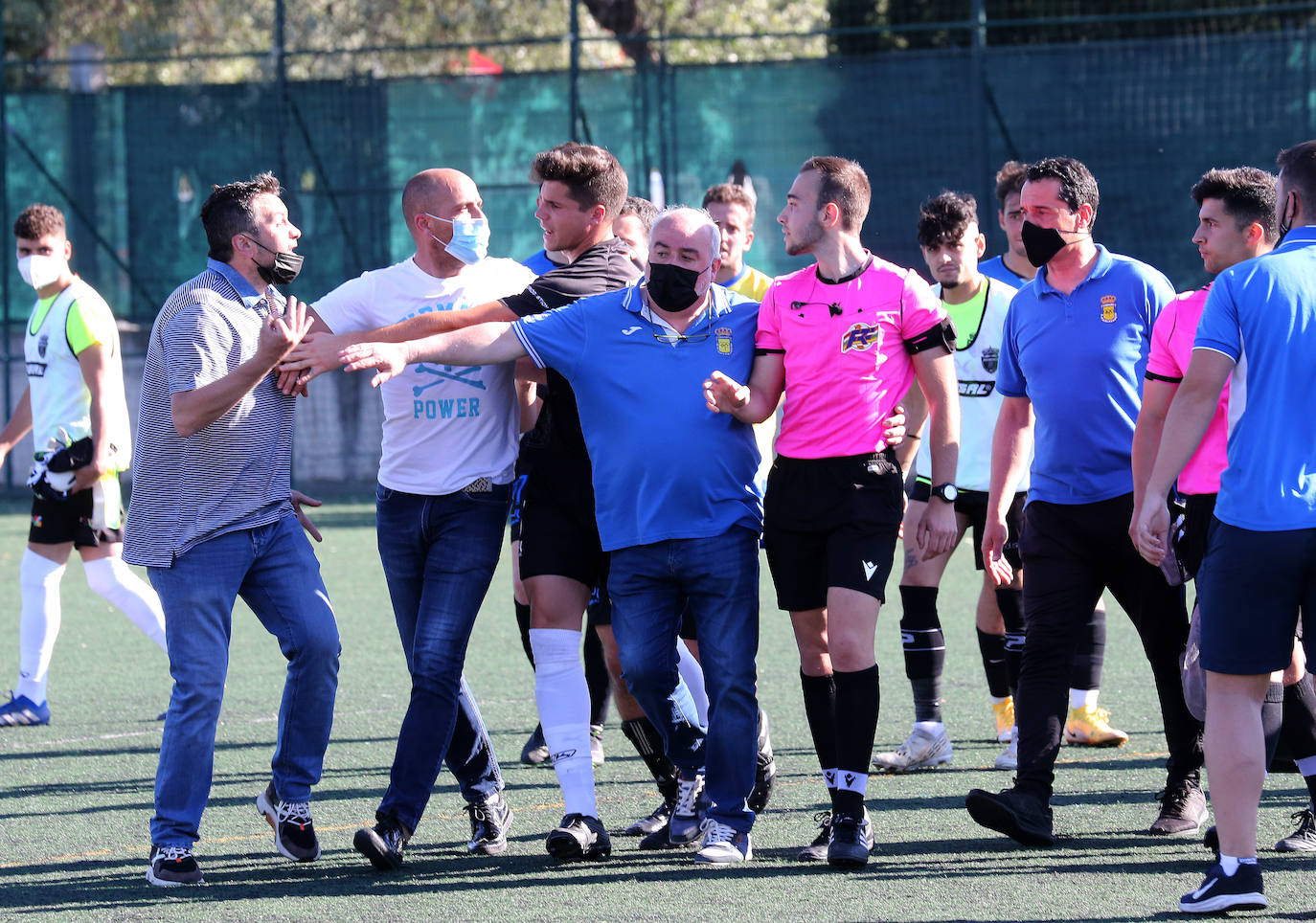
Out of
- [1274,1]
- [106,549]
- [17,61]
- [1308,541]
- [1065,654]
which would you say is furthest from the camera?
[17,61]

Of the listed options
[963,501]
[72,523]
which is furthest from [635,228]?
[72,523]

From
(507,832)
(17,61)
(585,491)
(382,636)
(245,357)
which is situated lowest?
(382,636)

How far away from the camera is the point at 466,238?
539 centimetres

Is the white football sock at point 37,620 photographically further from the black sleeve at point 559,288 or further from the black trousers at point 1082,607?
the black trousers at point 1082,607

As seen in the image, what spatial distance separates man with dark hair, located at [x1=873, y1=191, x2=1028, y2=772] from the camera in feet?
22.0

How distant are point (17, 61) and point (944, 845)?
17.6 m

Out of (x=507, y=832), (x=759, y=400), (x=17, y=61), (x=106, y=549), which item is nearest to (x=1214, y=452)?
(x=759, y=400)

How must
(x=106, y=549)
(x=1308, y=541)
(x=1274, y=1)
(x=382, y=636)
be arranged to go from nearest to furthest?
(x=1308, y=541) < (x=106, y=549) < (x=382, y=636) < (x=1274, y=1)

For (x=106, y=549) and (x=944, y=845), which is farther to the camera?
(x=106, y=549)

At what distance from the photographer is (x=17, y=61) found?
19.8 meters

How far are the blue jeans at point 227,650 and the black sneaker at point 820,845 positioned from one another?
1.55 meters

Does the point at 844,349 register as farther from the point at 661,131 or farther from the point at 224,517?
the point at 661,131

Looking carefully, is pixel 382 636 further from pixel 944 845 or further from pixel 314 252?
pixel 314 252

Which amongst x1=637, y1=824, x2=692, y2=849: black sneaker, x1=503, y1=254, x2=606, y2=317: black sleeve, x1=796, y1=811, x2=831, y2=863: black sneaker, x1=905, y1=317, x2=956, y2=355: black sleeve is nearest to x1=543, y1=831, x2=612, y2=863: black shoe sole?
x1=637, y1=824, x2=692, y2=849: black sneaker
